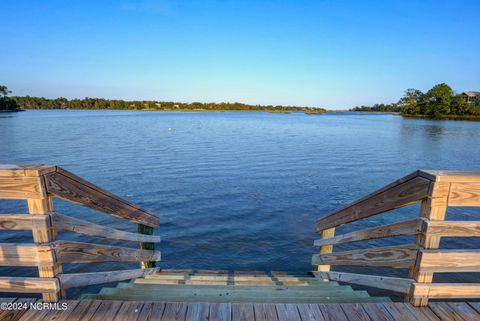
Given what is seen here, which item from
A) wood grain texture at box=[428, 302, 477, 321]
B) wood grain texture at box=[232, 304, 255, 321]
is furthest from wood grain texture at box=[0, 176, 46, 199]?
wood grain texture at box=[428, 302, 477, 321]

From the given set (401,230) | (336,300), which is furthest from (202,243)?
(401,230)

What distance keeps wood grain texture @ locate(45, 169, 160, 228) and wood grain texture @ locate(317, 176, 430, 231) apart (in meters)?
2.68

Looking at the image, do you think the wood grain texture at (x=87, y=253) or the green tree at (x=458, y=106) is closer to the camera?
the wood grain texture at (x=87, y=253)

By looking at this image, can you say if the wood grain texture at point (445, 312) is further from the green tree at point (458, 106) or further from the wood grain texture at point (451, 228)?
the green tree at point (458, 106)

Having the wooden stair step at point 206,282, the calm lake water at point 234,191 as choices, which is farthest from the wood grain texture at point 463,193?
the calm lake water at point 234,191

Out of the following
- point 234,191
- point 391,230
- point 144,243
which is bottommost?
point 234,191

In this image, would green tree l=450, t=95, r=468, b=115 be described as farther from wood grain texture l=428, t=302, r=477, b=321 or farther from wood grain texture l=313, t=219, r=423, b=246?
wood grain texture l=428, t=302, r=477, b=321

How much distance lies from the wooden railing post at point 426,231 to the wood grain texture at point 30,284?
3.03 meters

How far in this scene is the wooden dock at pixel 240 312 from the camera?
225cm

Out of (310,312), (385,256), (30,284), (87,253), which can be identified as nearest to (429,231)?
(385,256)

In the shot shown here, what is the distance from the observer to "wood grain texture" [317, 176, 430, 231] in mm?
2158

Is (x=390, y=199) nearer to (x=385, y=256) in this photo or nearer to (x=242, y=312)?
(x=385, y=256)

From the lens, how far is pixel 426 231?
213 cm

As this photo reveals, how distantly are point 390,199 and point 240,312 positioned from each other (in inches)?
65.2
